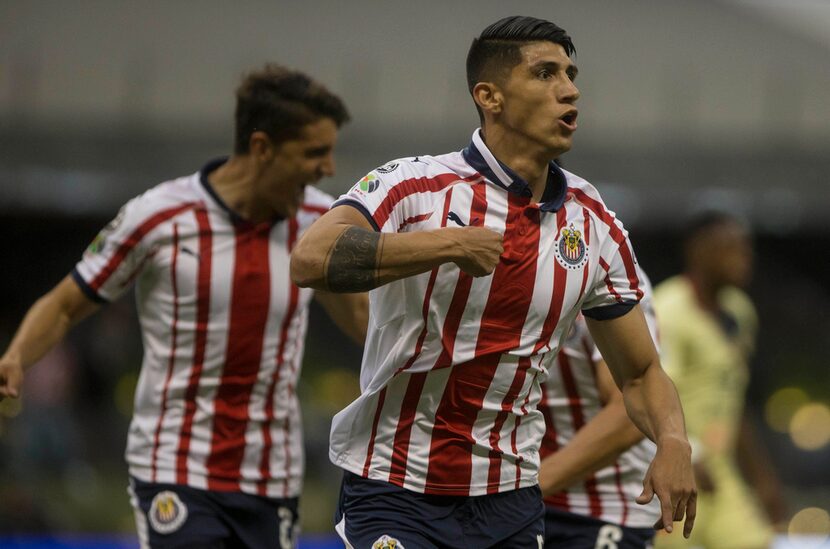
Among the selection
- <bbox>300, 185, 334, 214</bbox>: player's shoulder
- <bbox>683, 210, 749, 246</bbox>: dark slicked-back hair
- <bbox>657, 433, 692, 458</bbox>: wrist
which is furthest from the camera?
<bbox>683, 210, 749, 246</bbox>: dark slicked-back hair

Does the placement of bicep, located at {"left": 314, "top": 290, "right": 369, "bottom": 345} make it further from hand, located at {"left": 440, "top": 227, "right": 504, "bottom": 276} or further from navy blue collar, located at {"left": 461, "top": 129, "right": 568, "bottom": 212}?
hand, located at {"left": 440, "top": 227, "right": 504, "bottom": 276}

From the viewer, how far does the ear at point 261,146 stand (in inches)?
200

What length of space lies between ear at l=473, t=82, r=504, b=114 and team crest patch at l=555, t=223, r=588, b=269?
384 mm

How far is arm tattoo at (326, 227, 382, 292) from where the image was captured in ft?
10.8

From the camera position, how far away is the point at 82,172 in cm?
1681

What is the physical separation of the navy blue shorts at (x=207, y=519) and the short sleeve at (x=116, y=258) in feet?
2.24

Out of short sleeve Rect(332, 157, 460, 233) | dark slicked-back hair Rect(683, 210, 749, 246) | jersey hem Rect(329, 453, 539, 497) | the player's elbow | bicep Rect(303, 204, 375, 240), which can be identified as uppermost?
short sleeve Rect(332, 157, 460, 233)

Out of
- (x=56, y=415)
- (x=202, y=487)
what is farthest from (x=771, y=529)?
(x=56, y=415)

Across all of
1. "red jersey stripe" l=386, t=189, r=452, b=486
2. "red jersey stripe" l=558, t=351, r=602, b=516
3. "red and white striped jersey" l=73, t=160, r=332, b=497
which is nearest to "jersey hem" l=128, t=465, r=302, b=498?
"red and white striped jersey" l=73, t=160, r=332, b=497

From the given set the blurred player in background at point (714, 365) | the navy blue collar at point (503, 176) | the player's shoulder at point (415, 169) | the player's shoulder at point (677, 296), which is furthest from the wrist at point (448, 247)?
the player's shoulder at point (677, 296)

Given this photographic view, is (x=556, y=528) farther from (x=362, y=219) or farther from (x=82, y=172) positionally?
(x=82, y=172)

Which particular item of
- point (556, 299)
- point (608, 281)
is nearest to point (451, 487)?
point (556, 299)

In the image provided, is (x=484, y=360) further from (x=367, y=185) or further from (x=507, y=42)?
(x=507, y=42)

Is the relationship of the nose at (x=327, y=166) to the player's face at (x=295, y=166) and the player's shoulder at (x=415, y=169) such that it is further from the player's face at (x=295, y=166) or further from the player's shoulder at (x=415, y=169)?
the player's shoulder at (x=415, y=169)
